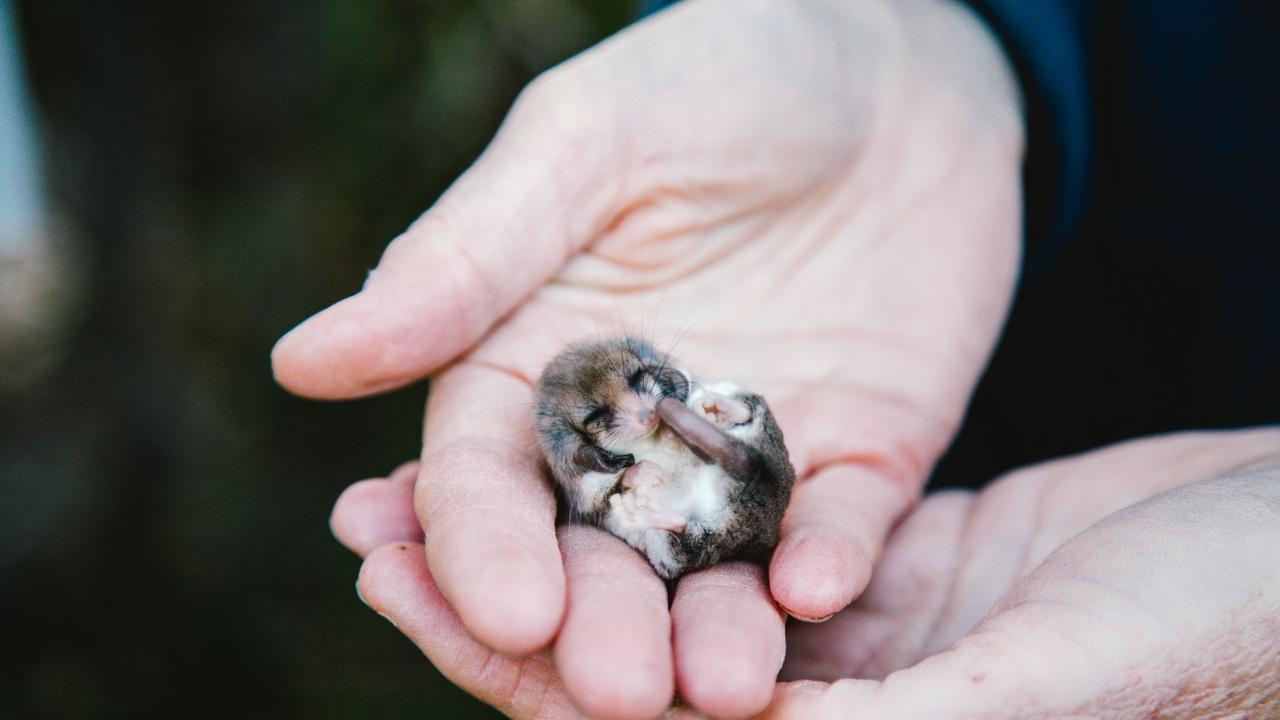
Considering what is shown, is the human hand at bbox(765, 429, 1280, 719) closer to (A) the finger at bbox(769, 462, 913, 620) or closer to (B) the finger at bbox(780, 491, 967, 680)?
(B) the finger at bbox(780, 491, 967, 680)

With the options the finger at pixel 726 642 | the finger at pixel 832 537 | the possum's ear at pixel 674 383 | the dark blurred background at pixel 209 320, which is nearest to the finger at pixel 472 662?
the finger at pixel 726 642

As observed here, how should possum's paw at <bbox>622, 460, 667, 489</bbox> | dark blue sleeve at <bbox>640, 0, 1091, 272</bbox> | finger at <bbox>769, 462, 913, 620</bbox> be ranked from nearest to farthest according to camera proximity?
finger at <bbox>769, 462, 913, 620</bbox> → possum's paw at <bbox>622, 460, 667, 489</bbox> → dark blue sleeve at <bbox>640, 0, 1091, 272</bbox>

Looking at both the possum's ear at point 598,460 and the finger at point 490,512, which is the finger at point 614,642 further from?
the possum's ear at point 598,460

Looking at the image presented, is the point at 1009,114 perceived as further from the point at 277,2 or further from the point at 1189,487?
the point at 277,2

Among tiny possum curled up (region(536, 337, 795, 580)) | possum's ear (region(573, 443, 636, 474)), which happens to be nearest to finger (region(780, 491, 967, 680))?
tiny possum curled up (region(536, 337, 795, 580))

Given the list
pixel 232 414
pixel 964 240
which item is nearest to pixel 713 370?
pixel 964 240
